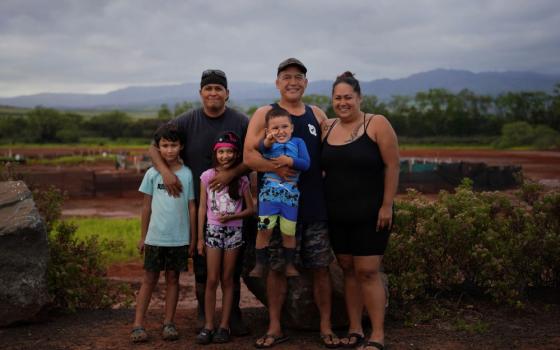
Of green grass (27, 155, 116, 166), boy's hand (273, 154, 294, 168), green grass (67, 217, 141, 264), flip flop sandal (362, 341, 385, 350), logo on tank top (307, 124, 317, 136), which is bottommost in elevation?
green grass (67, 217, 141, 264)

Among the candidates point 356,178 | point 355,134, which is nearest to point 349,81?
point 355,134

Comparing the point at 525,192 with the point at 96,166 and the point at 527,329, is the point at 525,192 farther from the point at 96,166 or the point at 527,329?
the point at 96,166

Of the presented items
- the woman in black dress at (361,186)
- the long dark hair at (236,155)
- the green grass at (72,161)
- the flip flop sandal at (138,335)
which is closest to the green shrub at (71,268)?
the flip flop sandal at (138,335)

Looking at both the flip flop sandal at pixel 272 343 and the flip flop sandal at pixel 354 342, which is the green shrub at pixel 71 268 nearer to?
the flip flop sandal at pixel 272 343

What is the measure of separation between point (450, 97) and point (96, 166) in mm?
43684

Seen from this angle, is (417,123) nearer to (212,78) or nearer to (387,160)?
(212,78)

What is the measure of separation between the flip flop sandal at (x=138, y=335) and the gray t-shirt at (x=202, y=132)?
Answer: 1022 mm

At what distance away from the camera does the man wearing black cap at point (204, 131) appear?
4254 millimetres

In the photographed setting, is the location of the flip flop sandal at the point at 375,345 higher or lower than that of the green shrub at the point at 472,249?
lower

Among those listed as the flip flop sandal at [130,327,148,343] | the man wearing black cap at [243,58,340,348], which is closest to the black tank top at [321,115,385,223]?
the man wearing black cap at [243,58,340,348]

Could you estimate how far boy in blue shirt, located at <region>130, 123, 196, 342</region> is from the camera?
13.9ft

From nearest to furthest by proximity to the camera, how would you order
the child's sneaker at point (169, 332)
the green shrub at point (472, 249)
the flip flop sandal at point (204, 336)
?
1. the flip flop sandal at point (204, 336)
2. the child's sneaker at point (169, 332)
3. the green shrub at point (472, 249)

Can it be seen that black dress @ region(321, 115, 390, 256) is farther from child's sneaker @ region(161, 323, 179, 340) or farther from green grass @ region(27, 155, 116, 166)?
green grass @ region(27, 155, 116, 166)

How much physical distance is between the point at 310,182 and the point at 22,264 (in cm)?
235
